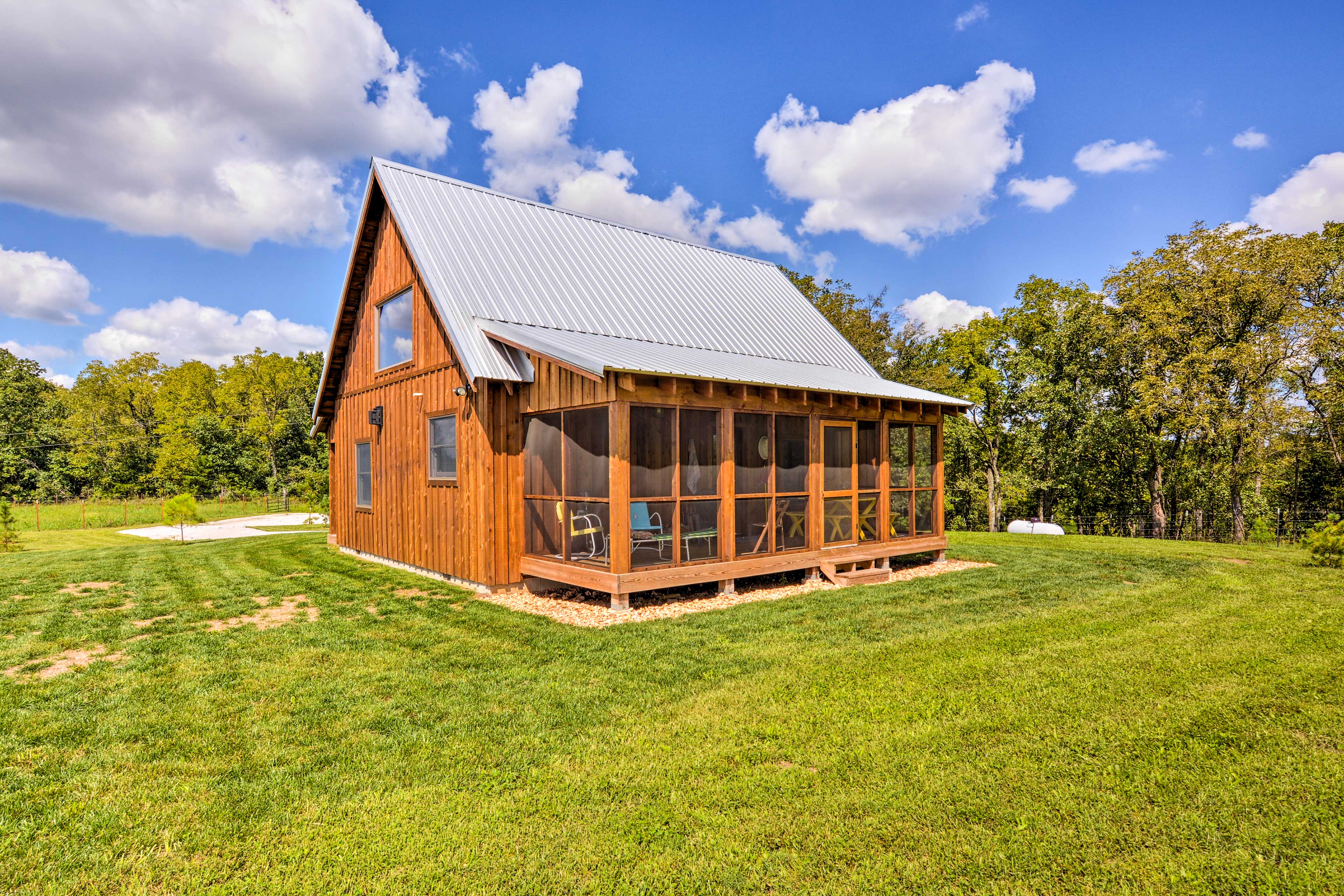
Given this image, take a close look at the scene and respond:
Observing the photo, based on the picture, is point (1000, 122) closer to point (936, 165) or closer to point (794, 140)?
Answer: point (936, 165)

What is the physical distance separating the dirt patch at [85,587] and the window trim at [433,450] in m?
4.50

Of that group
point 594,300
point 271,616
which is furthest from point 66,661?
point 594,300

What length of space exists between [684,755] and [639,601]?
181 inches

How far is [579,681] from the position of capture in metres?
5.16

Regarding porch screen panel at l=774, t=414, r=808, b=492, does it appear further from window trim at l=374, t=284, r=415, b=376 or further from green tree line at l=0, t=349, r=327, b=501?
green tree line at l=0, t=349, r=327, b=501

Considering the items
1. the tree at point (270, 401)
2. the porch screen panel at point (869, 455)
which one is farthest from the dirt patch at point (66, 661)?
the tree at point (270, 401)

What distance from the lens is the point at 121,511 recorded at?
91.8 ft

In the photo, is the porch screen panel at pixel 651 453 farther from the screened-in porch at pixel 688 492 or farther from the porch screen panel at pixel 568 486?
the porch screen panel at pixel 568 486

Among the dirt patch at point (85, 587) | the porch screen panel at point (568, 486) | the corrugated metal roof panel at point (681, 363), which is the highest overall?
the corrugated metal roof panel at point (681, 363)

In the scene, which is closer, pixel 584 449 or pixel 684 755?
pixel 684 755

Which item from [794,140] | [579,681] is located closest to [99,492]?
[794,140]

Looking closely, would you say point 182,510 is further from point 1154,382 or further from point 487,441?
point 1154,382

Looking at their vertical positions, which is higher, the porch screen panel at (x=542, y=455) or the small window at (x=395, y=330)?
the small window at (x=395, y=330)

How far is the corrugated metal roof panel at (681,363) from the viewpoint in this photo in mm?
7383
